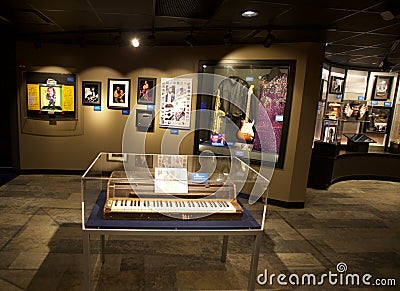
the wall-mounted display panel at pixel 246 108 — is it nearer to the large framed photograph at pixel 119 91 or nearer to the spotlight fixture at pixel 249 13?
the spotlight fixture at pixel 249 13

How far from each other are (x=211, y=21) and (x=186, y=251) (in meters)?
2.78

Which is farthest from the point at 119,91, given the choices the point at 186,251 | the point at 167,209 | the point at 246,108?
the point at 167,209

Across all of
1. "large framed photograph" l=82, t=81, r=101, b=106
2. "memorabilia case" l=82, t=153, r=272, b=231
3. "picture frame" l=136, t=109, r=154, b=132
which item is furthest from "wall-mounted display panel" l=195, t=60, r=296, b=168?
"large framed photograph" l=82, t=81, r=101, b=106

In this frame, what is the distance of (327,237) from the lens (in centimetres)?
375

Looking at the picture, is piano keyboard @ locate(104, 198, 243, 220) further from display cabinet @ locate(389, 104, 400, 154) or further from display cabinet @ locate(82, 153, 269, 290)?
display cabinet @ locate(389, 104, 400, 154)

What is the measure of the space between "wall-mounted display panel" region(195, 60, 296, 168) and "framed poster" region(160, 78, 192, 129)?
0.23 meters

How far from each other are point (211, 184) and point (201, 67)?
9.57ft

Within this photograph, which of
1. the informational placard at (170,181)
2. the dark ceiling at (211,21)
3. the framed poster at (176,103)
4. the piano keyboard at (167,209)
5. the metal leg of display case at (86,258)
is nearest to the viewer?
the metal leg of display case at (86,258)

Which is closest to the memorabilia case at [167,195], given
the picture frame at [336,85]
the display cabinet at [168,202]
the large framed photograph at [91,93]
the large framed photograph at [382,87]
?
the display cabinet at [168,202]

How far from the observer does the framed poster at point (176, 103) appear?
17.0 ft

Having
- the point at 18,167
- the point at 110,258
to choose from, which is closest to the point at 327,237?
the point at 110,258

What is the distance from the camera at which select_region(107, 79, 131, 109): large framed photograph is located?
541 centimetres

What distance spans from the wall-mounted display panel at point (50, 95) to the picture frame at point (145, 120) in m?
1.26

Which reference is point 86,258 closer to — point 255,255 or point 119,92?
point 255,255
